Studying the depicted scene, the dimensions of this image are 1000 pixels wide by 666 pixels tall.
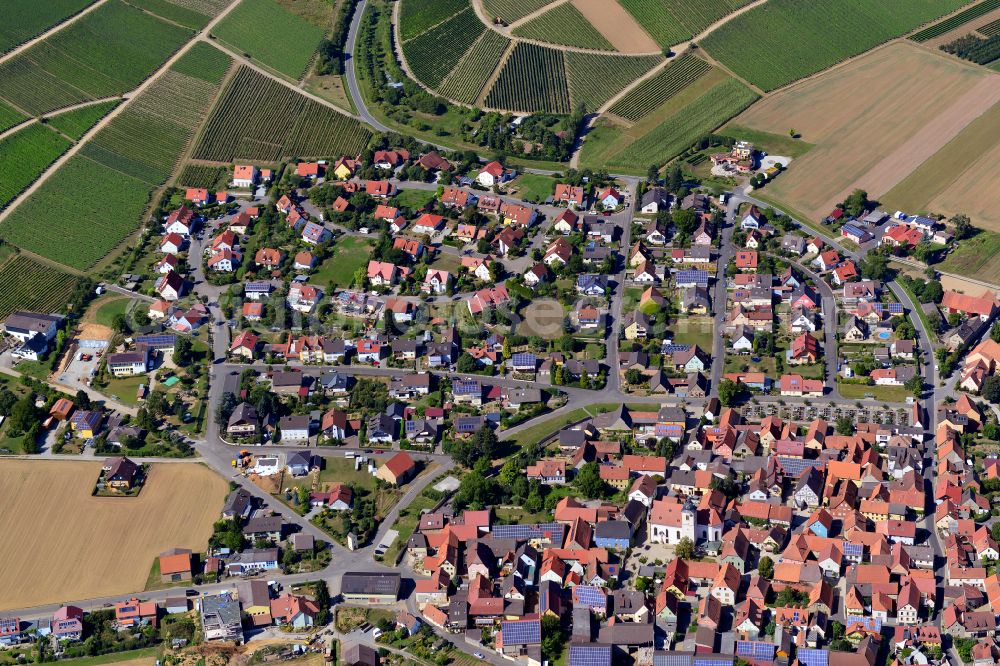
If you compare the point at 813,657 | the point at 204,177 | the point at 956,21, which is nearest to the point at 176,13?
the point at 204,177

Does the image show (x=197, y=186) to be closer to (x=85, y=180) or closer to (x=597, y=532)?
(x=85, y=180)

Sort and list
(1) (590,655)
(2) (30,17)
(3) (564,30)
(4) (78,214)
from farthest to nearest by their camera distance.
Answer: (2) (30,17) < (3) (564,30) < (4) (78,214) < (1) (590,655)

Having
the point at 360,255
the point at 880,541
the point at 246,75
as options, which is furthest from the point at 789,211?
the point at 246,75

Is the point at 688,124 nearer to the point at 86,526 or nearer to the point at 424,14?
the point at 424,14

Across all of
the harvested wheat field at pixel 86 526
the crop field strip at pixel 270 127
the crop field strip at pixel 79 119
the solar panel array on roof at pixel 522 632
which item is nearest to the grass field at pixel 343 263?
the crop field strip at pixel 270 127

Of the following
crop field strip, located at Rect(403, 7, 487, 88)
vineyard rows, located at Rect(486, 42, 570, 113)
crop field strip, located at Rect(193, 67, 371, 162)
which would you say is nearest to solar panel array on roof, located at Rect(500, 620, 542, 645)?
crop field strip, located at Rect(193, 67, 371, 162)

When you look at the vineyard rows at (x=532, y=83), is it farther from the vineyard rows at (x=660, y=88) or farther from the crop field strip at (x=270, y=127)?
the crop field strip at (x=270, y=127)
